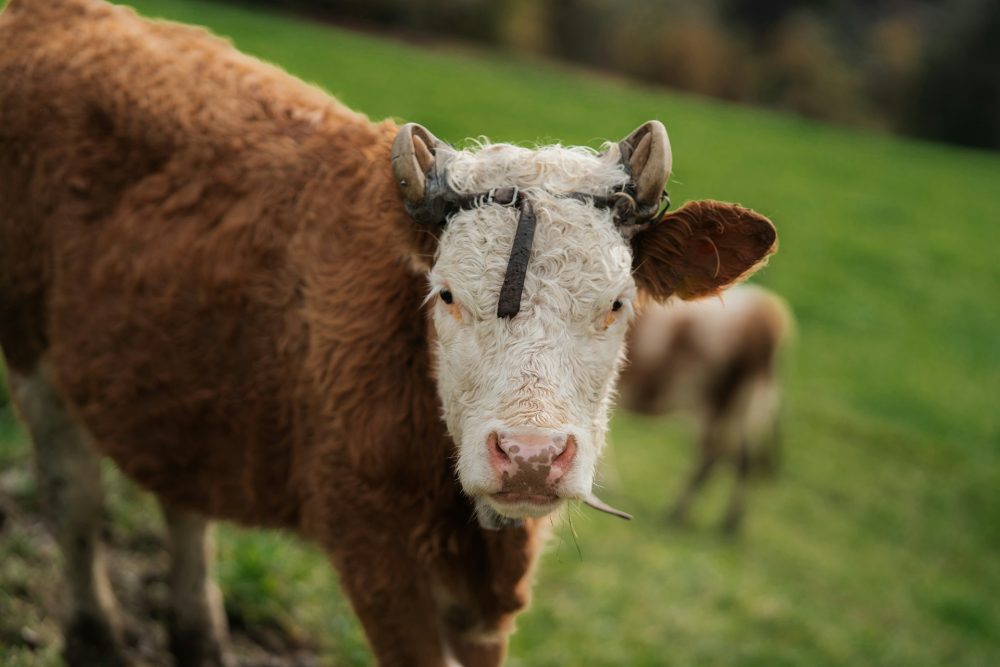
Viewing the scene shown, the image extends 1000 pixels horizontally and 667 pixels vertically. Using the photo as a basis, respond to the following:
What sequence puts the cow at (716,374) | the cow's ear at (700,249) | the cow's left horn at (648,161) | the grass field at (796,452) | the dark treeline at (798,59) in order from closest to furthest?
the cow's left horn at (648,161) → the cow's ear at (700,249) → the grass field at (796,452) → the cow at (716,374) → the dark treeline at (798,59)

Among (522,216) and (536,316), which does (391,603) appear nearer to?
(536,316)

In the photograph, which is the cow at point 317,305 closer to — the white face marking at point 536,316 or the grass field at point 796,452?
the white face marking at point 536,316

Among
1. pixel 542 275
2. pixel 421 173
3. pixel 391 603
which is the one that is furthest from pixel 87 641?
pixel 542 275

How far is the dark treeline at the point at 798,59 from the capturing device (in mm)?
41344

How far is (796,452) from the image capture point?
1288 cm

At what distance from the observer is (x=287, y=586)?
512 cm

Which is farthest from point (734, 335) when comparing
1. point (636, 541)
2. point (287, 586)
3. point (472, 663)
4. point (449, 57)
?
point (449, 57)

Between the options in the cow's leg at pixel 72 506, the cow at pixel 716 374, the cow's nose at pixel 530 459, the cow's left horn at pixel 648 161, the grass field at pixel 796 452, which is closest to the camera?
the cow's nose at pixel 530 459

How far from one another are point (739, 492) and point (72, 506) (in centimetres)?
787

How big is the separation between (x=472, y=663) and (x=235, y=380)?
4.40 feet

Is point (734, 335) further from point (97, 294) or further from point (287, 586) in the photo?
point (97, 294)

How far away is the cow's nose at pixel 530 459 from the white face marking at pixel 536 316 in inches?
0.9

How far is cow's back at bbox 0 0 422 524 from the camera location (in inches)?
141

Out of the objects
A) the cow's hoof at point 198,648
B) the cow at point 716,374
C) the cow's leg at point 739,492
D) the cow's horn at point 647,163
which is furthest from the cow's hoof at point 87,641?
the cow's leg at point 739,492
